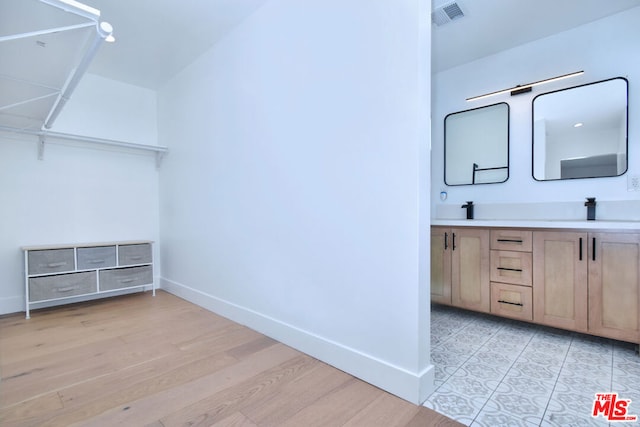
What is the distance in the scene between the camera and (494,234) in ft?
8.23

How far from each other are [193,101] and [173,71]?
1.78ft

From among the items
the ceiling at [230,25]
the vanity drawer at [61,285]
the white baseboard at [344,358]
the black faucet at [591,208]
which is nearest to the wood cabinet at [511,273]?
the black faucet at [591,208]

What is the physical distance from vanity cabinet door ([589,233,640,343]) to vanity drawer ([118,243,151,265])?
13.2ft

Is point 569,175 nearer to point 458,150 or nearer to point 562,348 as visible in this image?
point 458,150

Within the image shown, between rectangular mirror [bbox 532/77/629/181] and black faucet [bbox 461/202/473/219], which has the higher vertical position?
rectangular mirror [bbox 532/77/629/181]

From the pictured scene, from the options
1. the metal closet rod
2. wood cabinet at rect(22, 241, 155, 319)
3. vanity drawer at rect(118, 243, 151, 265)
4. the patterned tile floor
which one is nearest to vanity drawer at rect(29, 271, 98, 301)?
wood cabinet at rect(22, 241, 155, 319)

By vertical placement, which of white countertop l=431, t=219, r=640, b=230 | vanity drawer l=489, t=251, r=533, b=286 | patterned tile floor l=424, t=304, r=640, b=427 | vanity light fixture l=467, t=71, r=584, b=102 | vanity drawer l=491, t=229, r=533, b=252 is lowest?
patterned tile floor l=424, t=304, r=640, b=427

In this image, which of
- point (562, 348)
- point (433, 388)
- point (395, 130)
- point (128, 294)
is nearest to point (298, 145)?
point (395, 130)

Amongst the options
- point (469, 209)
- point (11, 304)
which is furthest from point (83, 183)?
point (469, 209)

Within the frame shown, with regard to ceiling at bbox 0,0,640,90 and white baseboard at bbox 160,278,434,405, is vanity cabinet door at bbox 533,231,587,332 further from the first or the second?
ceiling at bbox 0,0,640,90

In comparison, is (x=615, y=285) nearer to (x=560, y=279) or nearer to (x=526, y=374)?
(x=560, y=279)

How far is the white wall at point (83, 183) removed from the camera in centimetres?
295

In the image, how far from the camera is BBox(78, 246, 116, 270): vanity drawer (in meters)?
2.98

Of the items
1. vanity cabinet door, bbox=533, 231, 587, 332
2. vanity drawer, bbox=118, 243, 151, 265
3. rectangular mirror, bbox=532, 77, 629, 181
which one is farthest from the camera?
vanity drawer, bbox=118, 243, 151, 265
